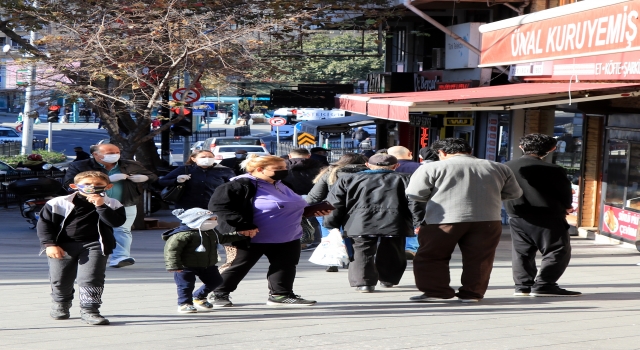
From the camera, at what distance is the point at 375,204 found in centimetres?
778

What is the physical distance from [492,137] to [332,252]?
9985mm

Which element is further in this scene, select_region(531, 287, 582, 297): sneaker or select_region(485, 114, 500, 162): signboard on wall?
select_region(485, 114, 500, 162): signboard on wall

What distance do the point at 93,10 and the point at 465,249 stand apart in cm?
1087

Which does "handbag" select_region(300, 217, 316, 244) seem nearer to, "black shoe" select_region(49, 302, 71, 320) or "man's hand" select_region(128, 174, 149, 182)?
"man's hand" select_region(128, 174, 149, 182)

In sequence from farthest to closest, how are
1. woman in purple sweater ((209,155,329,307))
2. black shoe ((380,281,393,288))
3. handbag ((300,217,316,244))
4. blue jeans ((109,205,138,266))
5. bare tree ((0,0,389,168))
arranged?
bare tree ((0,0,389,168)) < handbag ((300,217,316,244)) < blue jeans ((109,205,138,266)) < black shoe ((380,281,393,288)) < woman in purple sweater ((209,155,329,307))

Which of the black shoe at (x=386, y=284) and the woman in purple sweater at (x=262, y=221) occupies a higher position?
the woman in purple sweater at (x=262, y=221)

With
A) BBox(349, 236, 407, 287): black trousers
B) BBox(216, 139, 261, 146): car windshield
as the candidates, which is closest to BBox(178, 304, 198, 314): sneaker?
BBox(349, 236, 407, 287): black trousers

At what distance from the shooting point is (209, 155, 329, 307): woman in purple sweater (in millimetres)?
6910

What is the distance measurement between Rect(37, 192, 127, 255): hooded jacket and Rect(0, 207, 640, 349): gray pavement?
64cm

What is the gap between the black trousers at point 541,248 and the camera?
7727mm

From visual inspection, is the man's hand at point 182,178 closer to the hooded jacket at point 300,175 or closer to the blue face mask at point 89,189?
the hooded jacket at point 300,175

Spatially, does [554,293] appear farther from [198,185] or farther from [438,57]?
[438,57]

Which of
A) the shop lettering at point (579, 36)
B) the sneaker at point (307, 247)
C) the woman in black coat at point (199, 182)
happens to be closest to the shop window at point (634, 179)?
the shop lettering at point (579, 36)

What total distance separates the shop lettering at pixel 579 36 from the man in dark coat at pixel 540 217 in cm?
115
